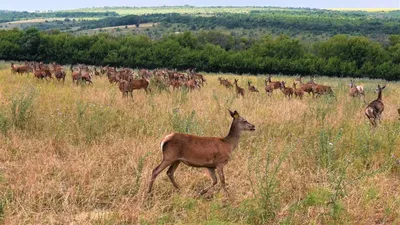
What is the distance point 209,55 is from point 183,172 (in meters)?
51.0

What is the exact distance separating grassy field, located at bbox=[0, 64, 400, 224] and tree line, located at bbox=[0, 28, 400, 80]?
4574 centimetres

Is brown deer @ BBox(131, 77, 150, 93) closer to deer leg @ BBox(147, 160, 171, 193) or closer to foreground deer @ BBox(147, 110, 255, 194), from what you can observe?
foreground deer @ BBox(147, 110, 255, 194)

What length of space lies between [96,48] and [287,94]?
45834mm

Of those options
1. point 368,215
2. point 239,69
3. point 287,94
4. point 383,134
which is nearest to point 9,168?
point 368,215

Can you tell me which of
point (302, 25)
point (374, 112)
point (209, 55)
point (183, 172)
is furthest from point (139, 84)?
point (302, 25)

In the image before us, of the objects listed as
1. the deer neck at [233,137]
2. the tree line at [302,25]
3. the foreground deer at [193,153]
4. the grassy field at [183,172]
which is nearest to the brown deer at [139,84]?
the grassy field at [183,172]

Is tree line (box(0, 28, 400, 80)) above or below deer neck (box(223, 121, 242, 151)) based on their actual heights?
below

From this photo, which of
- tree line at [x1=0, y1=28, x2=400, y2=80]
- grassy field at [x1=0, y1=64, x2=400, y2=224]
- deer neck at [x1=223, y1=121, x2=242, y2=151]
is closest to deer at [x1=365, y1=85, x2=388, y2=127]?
grassy field at [x1=0, y1=64, x2=400, y2=224]

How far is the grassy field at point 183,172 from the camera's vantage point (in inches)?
213

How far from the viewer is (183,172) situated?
23.1 feet

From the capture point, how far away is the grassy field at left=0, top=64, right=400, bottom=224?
540 cm

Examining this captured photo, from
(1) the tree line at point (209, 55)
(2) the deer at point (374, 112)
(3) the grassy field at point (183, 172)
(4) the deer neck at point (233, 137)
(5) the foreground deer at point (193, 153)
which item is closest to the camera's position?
(3) the grassy field at point (183, 172)

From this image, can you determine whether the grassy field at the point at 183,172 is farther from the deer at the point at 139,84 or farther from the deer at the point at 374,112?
the deer at the point at 139,84

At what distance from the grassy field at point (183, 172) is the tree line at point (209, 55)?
45.7m
